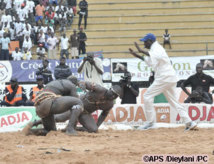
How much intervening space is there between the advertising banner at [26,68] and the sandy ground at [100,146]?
10.4 m

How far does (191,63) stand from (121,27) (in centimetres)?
742

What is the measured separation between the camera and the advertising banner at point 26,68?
73.2 feet

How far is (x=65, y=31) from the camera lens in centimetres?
2791

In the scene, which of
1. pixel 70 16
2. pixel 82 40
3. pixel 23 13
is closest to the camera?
pixel 82 40

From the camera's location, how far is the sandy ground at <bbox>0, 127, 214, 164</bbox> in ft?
26.9

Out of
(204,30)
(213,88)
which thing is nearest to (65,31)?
(204,30)

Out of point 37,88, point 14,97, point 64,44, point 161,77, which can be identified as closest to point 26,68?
point 64,44

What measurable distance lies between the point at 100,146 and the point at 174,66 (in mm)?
13184

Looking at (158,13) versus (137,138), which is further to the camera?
(158,13)

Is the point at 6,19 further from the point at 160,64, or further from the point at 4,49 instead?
the point at 160,64

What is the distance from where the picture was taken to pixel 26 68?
22.6 meters

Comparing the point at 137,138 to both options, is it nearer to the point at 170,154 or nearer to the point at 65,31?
the point at 170,154

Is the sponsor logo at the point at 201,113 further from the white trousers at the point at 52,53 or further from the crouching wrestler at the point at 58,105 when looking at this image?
the white trousers at the point at 52,53

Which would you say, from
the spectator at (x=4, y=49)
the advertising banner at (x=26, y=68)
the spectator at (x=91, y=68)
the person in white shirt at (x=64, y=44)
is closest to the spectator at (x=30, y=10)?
the person in white shirt at (x=64, y=44)
